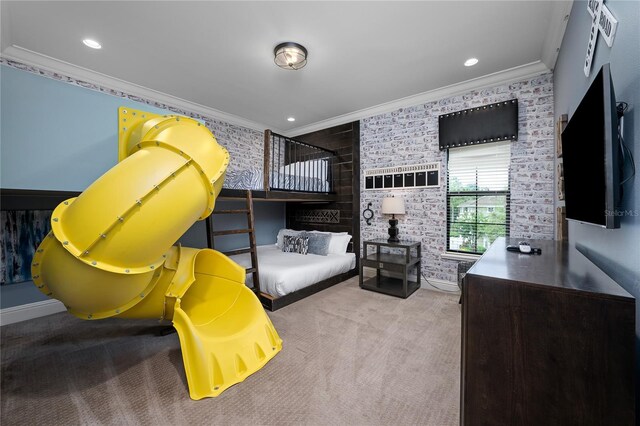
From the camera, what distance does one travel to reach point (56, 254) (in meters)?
1.20

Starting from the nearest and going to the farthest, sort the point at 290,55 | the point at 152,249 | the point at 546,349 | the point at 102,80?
the point at 546,349, the point at 152,249, the point at 290,55, the point at 102,80

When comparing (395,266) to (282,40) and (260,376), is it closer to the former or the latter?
(260,376)

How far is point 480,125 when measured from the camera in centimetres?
310

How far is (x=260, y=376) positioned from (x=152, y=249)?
112cm

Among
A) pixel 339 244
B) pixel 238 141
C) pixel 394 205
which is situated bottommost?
pixel 339 244

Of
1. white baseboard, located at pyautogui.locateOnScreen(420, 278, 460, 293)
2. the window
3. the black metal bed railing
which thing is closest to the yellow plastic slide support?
the black metal bed railing

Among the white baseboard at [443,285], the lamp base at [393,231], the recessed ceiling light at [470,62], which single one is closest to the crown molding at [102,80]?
the lamp base at [393,231]

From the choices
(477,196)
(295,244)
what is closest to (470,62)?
(477,196)

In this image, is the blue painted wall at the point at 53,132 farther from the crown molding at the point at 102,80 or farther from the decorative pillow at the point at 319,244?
the decorative pillow at the point at 319,244

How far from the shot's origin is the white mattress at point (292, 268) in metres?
2.84

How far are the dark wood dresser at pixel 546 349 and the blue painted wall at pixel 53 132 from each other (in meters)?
2.41

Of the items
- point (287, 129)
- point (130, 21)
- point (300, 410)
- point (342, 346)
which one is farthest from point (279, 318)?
point (287, 129)

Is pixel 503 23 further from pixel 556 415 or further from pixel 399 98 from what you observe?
pixel 556 415

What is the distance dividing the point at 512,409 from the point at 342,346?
1.41 meters
